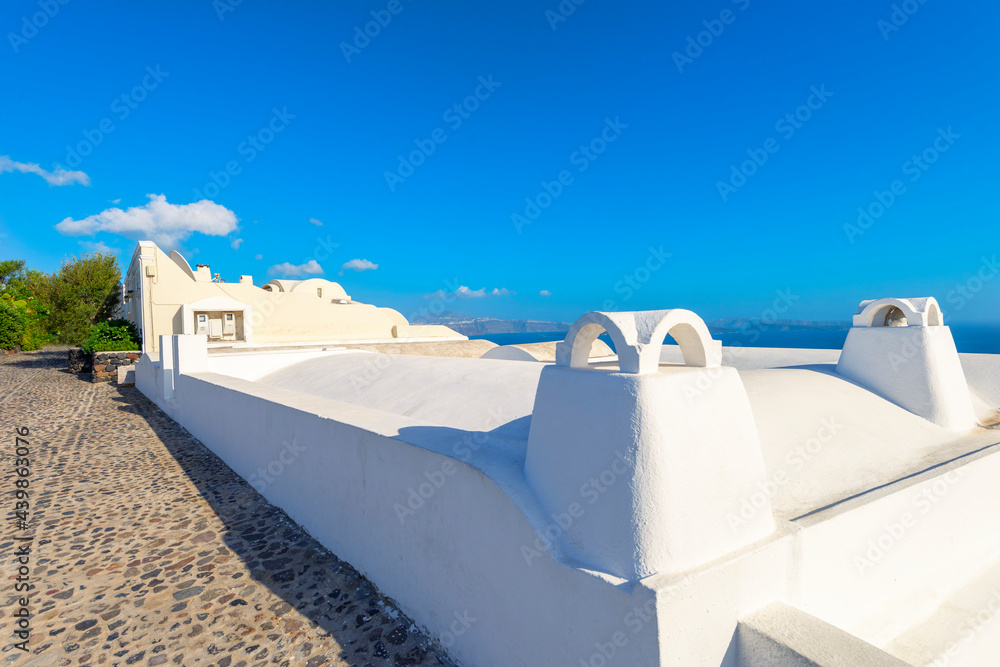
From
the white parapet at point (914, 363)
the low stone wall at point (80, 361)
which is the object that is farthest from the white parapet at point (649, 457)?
the low stone wall at point (80, 361)

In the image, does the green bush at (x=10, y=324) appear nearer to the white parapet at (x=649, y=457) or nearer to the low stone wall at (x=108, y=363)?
the low stone wall at (x=108, y=363)

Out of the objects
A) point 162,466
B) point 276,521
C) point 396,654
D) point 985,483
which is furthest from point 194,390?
point 985,483

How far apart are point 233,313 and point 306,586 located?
69.2 ft

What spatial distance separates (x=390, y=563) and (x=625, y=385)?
2.50m

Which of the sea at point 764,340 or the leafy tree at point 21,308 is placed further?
the leafy tree at point 21,308

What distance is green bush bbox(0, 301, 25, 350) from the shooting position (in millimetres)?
26172

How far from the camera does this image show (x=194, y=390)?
8.50 metres

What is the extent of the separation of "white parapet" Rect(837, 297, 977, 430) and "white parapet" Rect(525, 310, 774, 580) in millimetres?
3345

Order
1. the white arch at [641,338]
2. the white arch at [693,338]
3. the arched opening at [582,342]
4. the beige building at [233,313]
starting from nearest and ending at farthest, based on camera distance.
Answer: the white arch at [641,338] < the white arch at [693,338] < the arched opening at [582,342] < the beige building at [233,313]

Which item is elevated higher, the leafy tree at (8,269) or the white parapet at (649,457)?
the leafy tree at (8,269)

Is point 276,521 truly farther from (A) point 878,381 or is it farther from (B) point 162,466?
(A) point 878,381

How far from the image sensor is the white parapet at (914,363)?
4.33 metres

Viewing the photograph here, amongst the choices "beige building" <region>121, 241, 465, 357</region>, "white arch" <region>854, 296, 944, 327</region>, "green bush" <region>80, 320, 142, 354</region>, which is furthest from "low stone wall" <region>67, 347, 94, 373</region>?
"white arch" <region>854, 296, 944, 327</region>

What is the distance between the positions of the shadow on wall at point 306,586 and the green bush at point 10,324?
31.0 meters
